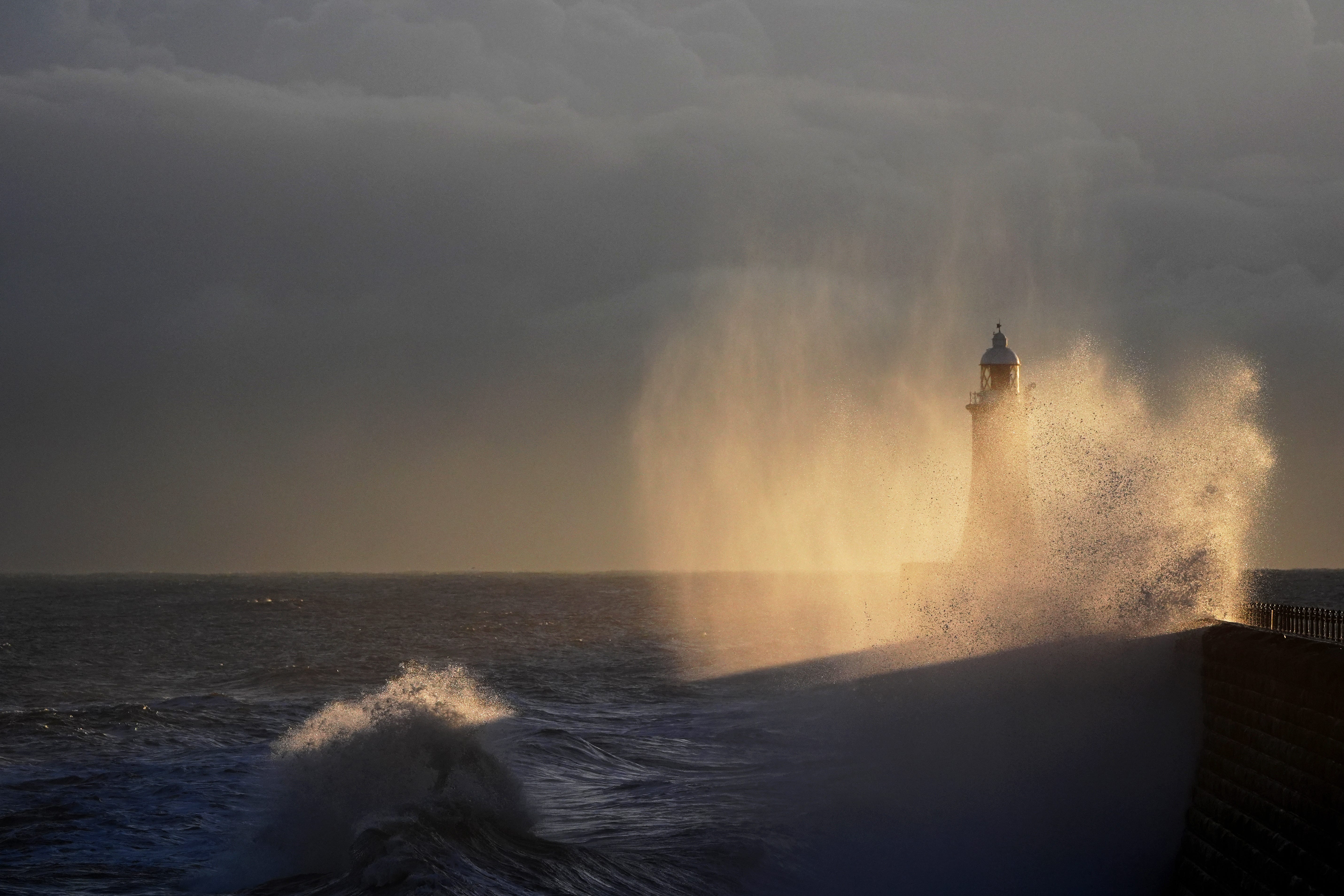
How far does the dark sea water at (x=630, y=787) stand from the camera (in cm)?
1488

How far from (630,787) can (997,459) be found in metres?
20.2

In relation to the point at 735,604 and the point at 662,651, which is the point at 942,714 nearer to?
the point at 662,651

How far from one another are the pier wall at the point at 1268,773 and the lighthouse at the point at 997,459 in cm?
2033

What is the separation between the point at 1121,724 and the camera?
56.3 ft

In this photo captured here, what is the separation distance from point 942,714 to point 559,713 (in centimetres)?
1079

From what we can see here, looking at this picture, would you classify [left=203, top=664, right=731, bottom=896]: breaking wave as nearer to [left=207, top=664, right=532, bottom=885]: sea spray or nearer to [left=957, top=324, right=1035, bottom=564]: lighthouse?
[left=207, top=664, right=532, bottom=885]: sea spray

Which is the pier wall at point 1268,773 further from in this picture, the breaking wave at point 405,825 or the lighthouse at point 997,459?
the lighthouse at point 997,459

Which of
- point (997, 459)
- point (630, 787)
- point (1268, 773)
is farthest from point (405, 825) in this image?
point (997, 459)

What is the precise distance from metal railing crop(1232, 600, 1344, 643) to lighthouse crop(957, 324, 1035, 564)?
1754 centimetres

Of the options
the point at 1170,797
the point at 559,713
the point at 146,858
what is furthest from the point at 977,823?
the point at 559,713

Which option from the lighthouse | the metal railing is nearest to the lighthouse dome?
the lighthouse

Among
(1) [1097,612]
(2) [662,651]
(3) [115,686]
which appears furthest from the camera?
(2) [662,651]

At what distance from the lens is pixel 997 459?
36.8 metres

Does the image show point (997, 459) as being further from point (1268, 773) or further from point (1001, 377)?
point (1268, 773)
